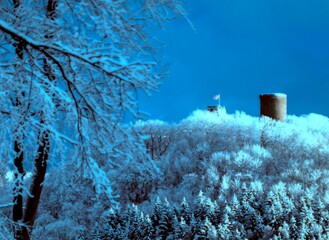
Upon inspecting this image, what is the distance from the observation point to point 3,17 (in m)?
3.88

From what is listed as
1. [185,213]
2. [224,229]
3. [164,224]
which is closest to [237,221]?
[224,229]

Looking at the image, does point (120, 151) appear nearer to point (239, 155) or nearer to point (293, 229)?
point (293, 229)

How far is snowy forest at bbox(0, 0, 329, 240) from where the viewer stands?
3.55 m

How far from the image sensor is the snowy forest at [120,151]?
3.55 m

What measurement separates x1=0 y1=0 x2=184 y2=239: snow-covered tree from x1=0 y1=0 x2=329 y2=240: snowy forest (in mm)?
14

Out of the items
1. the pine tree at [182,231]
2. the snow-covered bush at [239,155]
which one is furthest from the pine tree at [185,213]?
the snow-covered bush at [239,155]

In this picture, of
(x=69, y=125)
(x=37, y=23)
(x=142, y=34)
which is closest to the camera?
(x=37, y=23)

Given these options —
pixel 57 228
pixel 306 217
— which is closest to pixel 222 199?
pixel 306 217

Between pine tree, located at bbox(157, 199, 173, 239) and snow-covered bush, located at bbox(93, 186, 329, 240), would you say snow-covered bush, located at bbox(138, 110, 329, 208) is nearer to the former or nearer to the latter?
snow-covered bush, located at bbox(93, 186, 329, 240)

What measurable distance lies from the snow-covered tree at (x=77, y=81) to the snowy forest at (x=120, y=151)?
0.01m

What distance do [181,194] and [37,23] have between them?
2152cm

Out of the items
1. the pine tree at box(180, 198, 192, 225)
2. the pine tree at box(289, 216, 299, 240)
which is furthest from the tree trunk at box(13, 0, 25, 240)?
the pine tree at box(180, 198, 192, 225)

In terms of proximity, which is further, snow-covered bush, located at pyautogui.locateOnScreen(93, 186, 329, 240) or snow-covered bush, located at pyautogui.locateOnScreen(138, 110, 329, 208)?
snow-covered bush, located at pyautogui.locateOnScreen(138, 110, 329, 208)

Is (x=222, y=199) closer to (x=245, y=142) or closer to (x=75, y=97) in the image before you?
(x=245, y=142)
